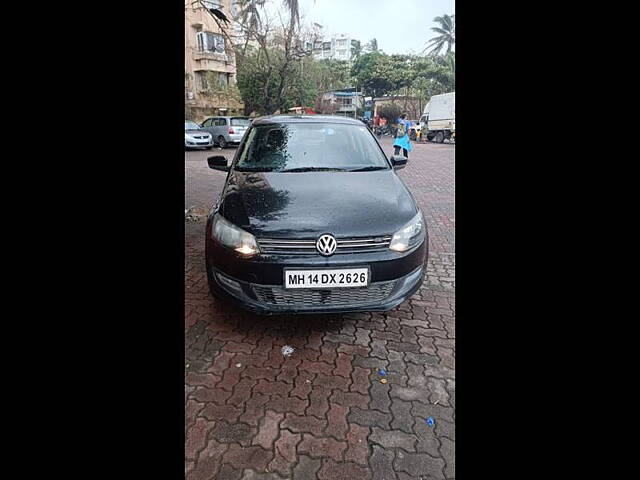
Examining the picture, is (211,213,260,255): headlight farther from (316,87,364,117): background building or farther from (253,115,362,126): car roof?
(316,87,364,117): background building

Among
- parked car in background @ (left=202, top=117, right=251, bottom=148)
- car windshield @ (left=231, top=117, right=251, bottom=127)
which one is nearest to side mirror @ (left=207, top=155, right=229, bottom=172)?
parked car in background @ (left=202, top=117, right=251, bottom=148)

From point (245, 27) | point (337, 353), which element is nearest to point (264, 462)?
point (337, 353)

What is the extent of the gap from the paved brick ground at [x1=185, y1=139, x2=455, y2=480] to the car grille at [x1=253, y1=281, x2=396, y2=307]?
1.18 feet

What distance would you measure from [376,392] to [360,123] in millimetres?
3050

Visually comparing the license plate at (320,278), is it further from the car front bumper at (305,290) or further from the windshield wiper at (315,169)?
the windshield wiper at (315,169)

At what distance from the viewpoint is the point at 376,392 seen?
247 cm

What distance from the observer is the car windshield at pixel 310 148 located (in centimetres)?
380

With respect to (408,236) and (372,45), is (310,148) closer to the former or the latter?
(408,236)

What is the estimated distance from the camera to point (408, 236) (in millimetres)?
2928

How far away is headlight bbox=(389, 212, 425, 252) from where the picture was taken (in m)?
2.86
